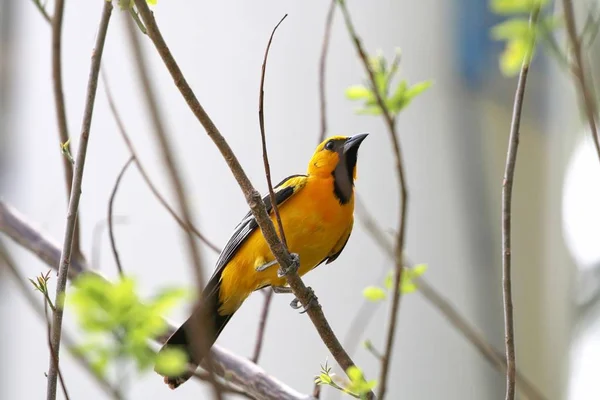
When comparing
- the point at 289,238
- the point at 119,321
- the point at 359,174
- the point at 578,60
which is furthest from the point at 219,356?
the point at 359,174

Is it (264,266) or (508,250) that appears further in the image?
(264,266)

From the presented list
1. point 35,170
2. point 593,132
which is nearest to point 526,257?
point 35,170

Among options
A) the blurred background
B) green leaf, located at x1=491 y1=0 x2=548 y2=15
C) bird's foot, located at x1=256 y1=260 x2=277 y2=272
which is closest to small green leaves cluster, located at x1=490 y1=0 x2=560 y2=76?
green leaf, located at x1=491 y1=0 x2=548 y2=15

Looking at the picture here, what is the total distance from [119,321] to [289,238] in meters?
1.61

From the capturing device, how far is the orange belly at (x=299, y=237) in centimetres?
237

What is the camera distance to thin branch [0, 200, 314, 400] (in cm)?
195

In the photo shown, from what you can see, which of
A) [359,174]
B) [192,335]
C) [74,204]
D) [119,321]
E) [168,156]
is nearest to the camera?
[168,156]

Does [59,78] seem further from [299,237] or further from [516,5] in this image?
[516,5]

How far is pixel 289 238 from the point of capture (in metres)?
2.36

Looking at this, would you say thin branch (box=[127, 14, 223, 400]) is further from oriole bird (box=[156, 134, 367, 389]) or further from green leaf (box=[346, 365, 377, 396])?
oriole bird (box=[156, 134, 367, 389])

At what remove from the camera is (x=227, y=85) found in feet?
13.7

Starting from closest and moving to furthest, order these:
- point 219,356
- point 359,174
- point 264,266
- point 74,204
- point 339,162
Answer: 1. point 74,204
2. point 219,356
3. point 264,266
4. point 339,162
5. point 359,174

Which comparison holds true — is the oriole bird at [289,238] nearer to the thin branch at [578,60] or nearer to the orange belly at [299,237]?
the orange belly at [299,237]

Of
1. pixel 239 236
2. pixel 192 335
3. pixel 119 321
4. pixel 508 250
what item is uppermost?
pixel 239 236
